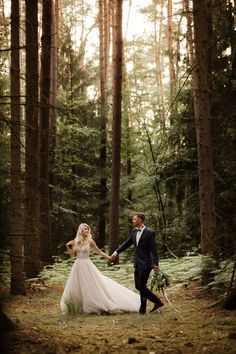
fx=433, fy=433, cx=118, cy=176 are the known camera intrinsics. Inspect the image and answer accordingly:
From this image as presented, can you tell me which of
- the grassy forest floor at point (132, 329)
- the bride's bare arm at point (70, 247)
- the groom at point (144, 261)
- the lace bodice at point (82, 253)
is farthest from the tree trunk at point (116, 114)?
the groom at point (144, 261)

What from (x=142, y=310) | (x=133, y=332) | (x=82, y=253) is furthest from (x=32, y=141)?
(x=133, y=332)

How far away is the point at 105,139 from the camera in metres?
24.2

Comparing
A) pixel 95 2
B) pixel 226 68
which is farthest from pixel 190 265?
pixel 95 2

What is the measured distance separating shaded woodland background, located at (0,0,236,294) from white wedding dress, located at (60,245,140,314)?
4.86ft

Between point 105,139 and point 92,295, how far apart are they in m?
15.7

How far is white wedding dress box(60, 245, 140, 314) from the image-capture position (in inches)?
357

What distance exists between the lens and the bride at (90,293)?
9.06 metres

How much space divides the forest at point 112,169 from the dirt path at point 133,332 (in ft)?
0.12

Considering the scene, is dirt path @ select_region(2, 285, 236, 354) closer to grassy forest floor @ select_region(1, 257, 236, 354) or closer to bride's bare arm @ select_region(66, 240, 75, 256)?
grassy forest floor @ select_region(1, 257, 236, 354)

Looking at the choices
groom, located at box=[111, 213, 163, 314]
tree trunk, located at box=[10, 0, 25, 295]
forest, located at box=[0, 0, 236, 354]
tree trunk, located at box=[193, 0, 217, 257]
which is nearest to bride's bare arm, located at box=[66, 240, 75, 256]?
forest, located at box=[0, 0, 236, 354]

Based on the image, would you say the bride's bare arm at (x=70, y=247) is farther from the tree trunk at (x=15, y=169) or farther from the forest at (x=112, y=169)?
the tree trunk at (x=15, y=169)

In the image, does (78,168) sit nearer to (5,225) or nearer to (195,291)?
(5,225)

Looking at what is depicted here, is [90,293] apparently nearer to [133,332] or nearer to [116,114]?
[133,332]

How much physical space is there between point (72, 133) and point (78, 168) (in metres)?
2.47
